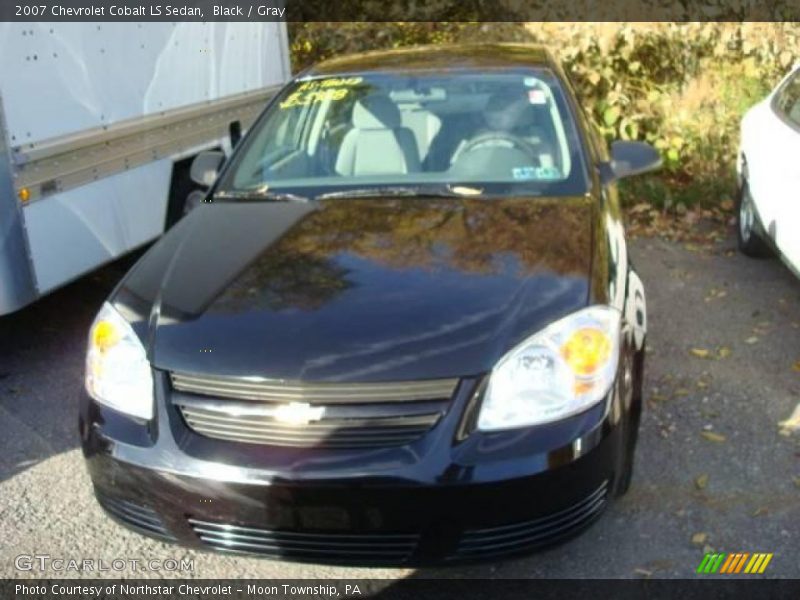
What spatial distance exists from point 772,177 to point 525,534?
12.4 ft

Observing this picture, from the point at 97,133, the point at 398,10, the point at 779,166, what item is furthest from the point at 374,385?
the point at 398,10

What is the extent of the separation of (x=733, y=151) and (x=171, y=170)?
16.6 ft

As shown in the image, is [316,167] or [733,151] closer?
[316,167]

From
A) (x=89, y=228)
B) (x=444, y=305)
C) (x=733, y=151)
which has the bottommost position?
(x=733, y=151)

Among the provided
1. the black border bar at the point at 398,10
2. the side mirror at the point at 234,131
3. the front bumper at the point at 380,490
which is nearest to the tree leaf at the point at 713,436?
the front bumper at the point at 380,490

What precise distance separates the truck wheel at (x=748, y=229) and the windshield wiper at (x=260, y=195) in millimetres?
3574

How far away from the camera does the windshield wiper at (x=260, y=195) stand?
3932 millimetres

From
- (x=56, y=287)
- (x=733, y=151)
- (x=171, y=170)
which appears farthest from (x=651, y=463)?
(x=733, y=151)

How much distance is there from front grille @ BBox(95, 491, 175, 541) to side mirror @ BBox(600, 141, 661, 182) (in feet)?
7.81

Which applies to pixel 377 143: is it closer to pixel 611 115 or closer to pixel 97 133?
pixel 97 133

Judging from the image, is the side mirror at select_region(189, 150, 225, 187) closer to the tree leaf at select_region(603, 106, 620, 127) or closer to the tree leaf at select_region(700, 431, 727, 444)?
the tree leaf at select_region(700, 431, 727, 444)

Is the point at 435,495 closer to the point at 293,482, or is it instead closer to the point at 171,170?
the point at 293,482

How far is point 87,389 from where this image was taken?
122 inches

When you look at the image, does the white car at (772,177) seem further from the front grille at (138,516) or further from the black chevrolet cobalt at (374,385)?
the front grille at (138,516)
